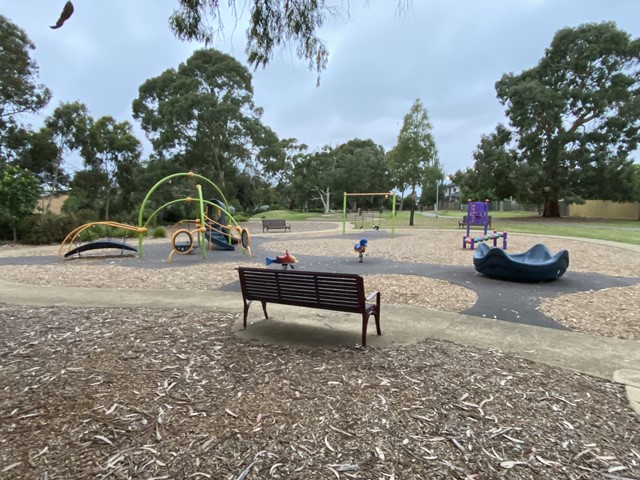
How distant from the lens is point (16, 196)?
1678 centimetres

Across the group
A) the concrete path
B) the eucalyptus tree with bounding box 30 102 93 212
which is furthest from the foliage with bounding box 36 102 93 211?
the concrete path

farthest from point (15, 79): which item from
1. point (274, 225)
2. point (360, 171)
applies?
point (360, 171)

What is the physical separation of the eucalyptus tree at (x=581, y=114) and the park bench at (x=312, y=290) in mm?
35849

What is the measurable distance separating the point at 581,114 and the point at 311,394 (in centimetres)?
4357

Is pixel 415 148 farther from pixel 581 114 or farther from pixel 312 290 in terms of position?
pixel 312 290

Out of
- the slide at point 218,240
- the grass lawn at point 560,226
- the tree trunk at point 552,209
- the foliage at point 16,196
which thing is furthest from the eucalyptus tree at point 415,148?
the foliage at point 16,196

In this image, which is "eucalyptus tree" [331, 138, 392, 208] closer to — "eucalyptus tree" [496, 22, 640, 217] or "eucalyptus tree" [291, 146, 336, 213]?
"eucalyptus tree" [291, 146, 336, 213]

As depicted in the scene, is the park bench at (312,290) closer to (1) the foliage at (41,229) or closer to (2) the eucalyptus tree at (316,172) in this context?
(1) the foliage at (41,229)

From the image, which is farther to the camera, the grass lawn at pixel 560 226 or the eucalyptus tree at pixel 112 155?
the eucalyptus tree at pixel 112 155

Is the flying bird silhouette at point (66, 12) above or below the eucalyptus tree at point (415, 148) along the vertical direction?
below

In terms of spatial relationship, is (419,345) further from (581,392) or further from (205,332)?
(205,332)

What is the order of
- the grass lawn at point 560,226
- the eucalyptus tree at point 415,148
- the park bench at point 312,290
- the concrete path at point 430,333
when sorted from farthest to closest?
1. the eucalyptus tree at point 415,148
2. the grass lawn at point 560,226
3. the park bench at point 312,290
4. the concrete path at point 430,333

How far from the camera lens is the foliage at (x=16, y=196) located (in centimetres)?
1652

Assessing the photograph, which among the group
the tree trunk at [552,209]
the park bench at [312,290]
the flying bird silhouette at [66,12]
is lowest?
the park bench at [312,290]
